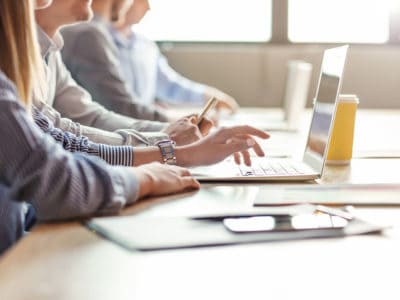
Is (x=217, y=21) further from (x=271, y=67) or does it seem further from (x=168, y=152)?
(x=168, y=152)

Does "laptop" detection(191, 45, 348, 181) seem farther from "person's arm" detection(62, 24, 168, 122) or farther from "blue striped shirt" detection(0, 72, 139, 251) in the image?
"person's arm" detection(62, 24, 168, 122)

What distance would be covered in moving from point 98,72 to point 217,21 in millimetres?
1740

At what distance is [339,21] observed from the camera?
13.3ft

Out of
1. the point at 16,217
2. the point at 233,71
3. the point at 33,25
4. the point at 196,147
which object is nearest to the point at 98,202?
the point at 16,217

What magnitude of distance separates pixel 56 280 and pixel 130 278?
70 millimetres

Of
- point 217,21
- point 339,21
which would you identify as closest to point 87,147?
point 217,21

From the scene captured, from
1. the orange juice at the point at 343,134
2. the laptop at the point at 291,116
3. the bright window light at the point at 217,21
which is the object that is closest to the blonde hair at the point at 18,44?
the orange juice at the point at 343,134

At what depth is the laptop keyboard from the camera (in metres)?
1.23

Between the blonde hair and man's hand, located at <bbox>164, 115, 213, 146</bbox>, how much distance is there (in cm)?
56

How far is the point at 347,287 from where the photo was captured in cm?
61

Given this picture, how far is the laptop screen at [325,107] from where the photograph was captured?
126 cm

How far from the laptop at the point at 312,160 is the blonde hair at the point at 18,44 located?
37 cm

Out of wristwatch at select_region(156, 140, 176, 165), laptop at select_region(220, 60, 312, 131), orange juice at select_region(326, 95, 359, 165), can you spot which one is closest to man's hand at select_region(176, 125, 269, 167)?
wristwatch at select_region(156, 140, 176, 165)

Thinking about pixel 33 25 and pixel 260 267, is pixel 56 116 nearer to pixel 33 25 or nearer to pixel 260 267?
pixel 33 25
